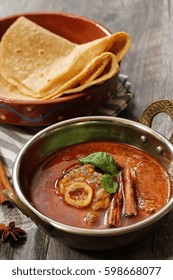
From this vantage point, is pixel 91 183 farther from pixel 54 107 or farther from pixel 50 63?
pixel 50 63

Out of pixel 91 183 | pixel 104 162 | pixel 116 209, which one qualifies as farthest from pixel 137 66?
pixel 116 209

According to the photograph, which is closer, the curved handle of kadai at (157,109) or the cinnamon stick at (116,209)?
the cinnamon stick at (116,209)

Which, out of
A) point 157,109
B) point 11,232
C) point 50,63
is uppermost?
point 157,109

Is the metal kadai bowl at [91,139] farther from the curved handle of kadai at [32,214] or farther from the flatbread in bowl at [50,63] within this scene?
the flatbread in bowl at [50,63]

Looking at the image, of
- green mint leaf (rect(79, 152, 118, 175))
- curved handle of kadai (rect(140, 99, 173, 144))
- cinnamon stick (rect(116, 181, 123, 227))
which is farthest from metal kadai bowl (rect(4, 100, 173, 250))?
green mint leaf (rect(79, 152, 118, 175))

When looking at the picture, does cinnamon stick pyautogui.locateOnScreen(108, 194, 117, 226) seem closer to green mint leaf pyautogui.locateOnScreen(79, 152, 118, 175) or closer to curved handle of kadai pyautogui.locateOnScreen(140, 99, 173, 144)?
green mint leaf pyautogui.locateOnScreen(79, 152, 118, 175)

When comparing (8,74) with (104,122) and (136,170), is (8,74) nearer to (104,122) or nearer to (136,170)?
(104,122)

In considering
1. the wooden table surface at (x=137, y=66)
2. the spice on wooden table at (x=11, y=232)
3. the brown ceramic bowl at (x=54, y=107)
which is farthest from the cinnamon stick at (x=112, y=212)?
the brown ceramic bowl at (x=54, y=107)
